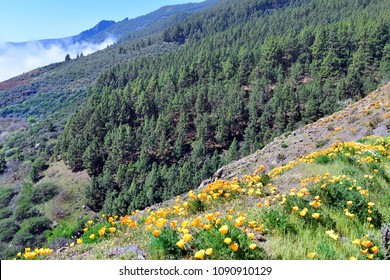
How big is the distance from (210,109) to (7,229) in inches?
1912

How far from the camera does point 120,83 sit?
114 metres

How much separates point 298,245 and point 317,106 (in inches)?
2530

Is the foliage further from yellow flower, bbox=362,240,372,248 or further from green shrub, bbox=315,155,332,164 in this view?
yellow flower, bbox=362,240,372,248

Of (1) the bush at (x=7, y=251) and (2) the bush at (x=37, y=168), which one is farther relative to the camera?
(2) the bush at (x=37, y=168)

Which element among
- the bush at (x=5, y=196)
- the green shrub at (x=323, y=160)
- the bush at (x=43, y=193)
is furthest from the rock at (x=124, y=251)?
the bush at (x=5, y=196)

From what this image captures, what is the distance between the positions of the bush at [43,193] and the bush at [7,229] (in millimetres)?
6712

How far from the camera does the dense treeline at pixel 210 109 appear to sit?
64.6m

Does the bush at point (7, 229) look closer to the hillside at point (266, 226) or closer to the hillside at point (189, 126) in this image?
the hillside at point (189, 126)

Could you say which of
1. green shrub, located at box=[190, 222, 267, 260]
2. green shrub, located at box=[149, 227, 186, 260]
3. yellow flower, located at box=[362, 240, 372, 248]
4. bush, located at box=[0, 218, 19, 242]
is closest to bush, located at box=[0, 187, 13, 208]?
bush, located at box=[0, 218, 19, 242]

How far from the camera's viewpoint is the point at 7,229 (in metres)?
62.1

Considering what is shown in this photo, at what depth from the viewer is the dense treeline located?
2542 inches

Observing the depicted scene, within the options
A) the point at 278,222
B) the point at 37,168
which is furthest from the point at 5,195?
the point at 278,222

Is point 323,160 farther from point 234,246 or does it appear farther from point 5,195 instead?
point 5,195

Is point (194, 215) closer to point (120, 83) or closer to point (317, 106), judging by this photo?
point (317, 106)
